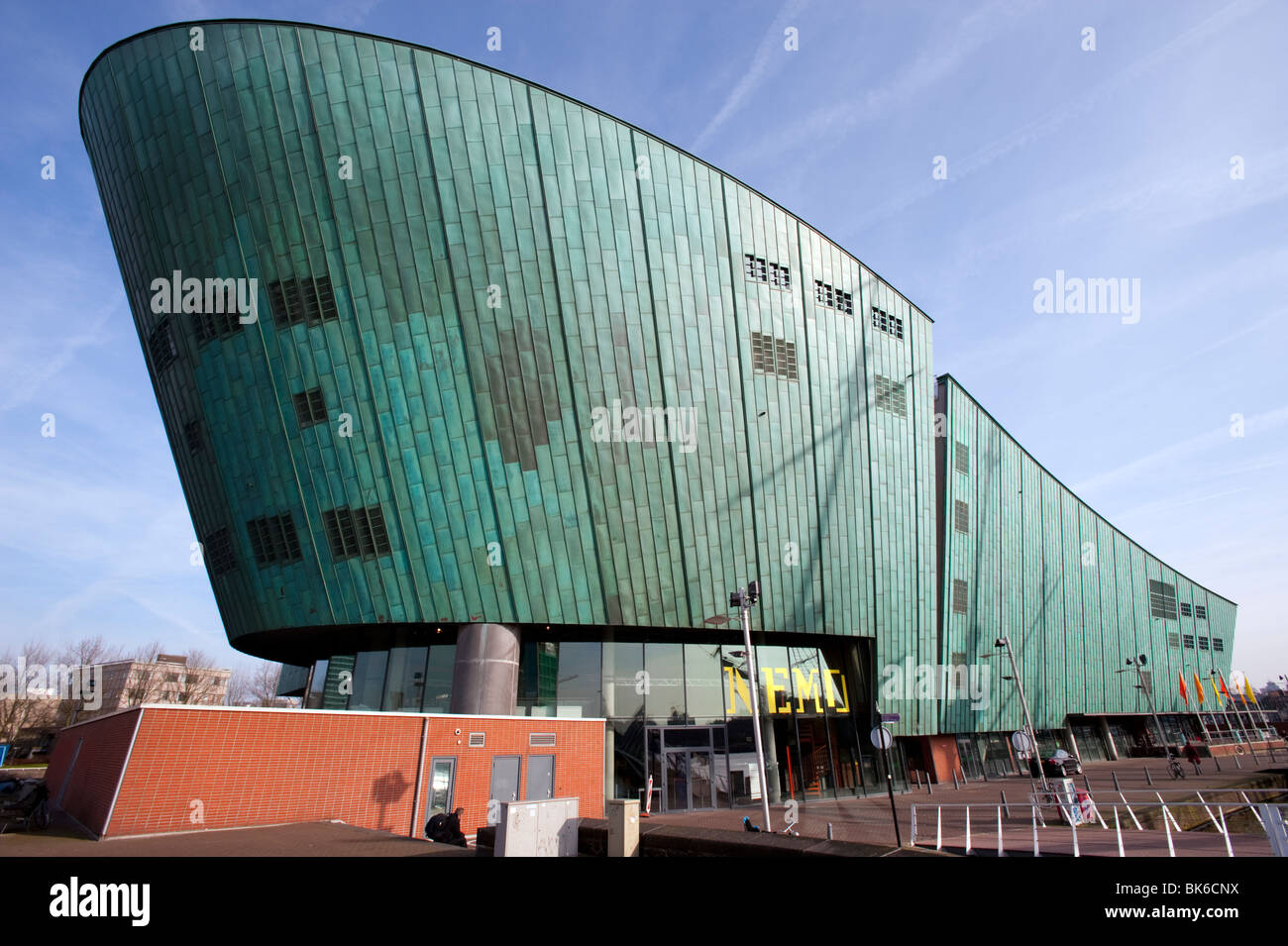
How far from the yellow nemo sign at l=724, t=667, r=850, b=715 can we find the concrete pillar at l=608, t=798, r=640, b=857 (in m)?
18.0

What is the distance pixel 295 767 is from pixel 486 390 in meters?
13.5

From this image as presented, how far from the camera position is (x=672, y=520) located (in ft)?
87.4

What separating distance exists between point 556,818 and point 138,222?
28.3m

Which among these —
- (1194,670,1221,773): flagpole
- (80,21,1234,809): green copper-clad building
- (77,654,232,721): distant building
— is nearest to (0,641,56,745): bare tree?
(77,654,232,721): distant building

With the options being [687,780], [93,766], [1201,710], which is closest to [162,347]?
[93,766]

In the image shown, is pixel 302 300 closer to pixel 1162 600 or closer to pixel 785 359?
pixel 785 359

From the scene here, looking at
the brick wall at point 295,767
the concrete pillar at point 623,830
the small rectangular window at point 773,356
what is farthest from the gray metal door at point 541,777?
the small rectangular window at point 773,356

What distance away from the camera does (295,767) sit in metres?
16.6

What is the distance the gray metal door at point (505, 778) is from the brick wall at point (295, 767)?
0.20 metres

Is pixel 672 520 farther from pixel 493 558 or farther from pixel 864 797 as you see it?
pixel 864 797

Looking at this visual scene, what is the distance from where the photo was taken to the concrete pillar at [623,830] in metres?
10.7
